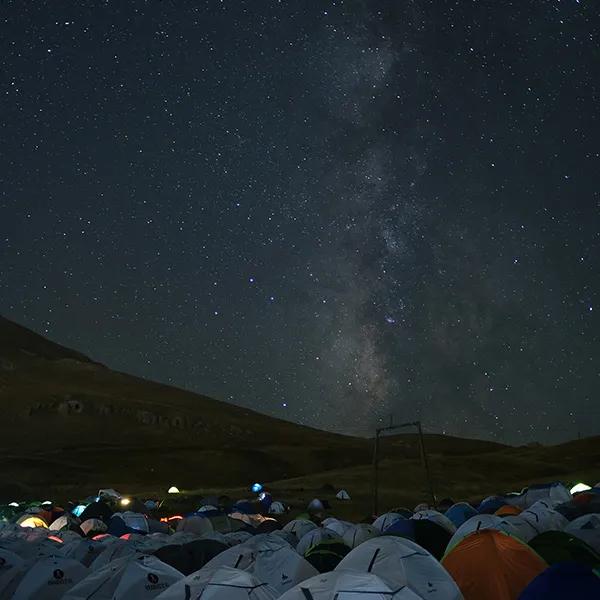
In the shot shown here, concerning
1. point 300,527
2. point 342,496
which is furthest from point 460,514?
point 342,496

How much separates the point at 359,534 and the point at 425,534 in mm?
2594

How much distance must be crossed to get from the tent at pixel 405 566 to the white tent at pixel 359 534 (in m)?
7.67

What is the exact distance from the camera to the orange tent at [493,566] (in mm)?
12477

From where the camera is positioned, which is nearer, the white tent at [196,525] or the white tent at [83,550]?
the white tent at [83,550]

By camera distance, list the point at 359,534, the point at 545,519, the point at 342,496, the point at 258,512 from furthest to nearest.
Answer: the point at 342,496
the point at 258,512
the point at 359,534
the point at 545,519

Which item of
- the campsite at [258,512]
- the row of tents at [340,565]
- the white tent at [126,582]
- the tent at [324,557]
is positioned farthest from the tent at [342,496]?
the white tent at [126,582]

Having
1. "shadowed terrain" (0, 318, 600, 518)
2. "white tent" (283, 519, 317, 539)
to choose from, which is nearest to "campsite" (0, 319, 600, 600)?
"white tent" (283, 519, 317, 539)

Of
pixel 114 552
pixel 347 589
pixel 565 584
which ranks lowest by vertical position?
pixel 565 584

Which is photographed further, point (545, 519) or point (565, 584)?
point (545, 519)

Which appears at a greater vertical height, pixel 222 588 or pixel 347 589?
pixel 222 588

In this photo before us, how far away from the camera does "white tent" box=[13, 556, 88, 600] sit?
14430 mm

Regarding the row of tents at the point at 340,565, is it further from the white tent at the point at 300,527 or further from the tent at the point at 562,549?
the white tent at the point at 300,527

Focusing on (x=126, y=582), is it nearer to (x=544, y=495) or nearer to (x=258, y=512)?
(x=544, y=495)

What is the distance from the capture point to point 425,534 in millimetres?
18906
